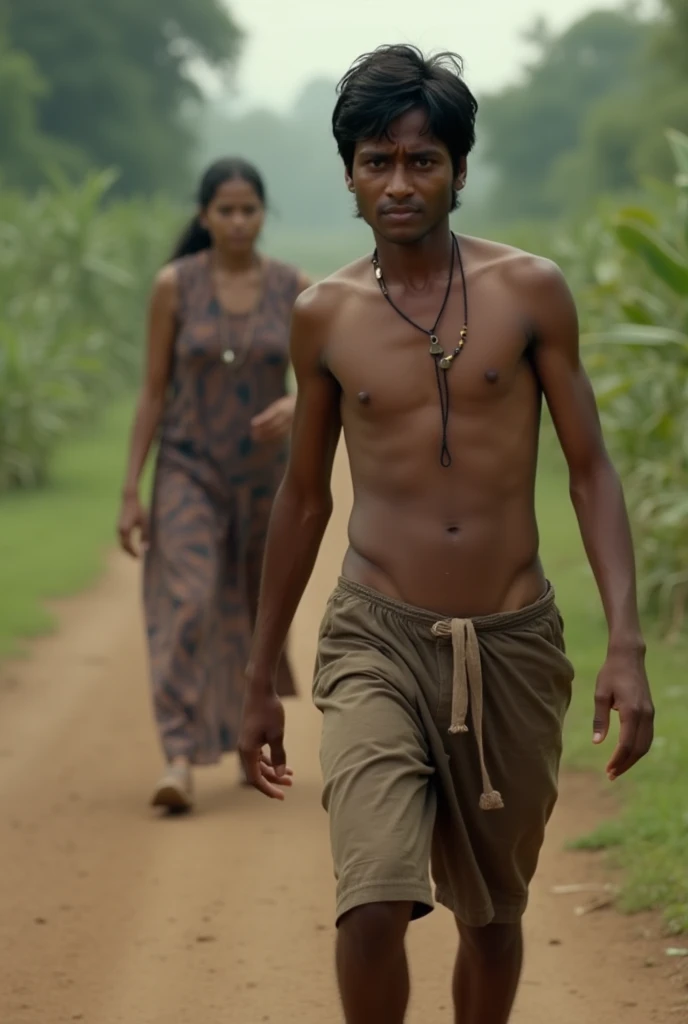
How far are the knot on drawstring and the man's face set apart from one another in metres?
0.75

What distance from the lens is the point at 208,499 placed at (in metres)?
6.67

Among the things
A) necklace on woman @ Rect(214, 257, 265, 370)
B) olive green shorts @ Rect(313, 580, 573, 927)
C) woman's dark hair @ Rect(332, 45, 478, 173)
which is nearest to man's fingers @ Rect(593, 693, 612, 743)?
olive green shorts @ Rect(313, 580, 573, 927)

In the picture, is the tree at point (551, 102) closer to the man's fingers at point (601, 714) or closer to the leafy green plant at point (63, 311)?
the leafy green plant at point (63, 311)

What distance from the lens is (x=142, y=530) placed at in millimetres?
6652

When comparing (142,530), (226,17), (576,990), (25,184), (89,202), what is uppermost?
(226,17)

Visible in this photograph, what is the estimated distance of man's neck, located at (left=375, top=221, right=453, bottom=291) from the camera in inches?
145

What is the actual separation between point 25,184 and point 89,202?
27306 mm

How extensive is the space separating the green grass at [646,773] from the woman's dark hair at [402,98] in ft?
7.61

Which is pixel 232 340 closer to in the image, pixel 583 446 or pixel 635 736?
pixel 583 446

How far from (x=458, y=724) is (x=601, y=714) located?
0.83ft

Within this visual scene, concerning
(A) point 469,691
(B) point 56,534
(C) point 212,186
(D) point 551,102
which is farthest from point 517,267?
(D) point 551,102

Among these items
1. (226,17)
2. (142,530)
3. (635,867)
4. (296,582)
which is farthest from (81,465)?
(226,17)

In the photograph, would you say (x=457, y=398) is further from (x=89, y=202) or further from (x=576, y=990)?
(x=89, y=202)

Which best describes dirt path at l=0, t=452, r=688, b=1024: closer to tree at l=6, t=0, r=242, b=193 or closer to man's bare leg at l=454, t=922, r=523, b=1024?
man's bare leg at l=454, t=922, r=523, b=1024
